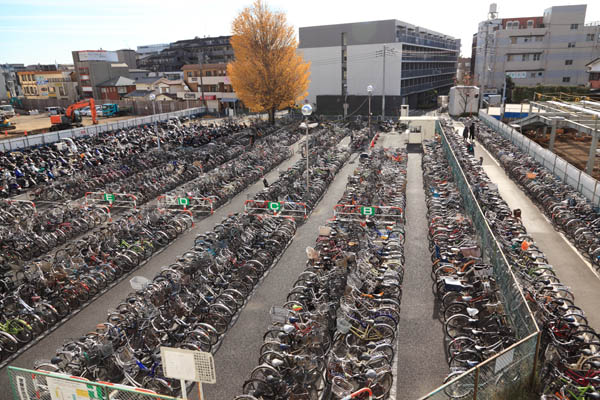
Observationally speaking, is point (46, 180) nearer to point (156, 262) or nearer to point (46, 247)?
point (46, 247)

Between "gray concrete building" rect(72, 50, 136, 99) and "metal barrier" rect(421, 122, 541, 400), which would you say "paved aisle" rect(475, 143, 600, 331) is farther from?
"gray concrete building" rect(72, 50, 136, 99)

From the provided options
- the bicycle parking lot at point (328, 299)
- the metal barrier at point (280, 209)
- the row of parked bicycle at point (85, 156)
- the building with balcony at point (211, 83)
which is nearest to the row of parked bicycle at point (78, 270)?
the bicycle parking lot at point (328, 299)

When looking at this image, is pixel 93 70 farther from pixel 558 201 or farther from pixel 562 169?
pixel 558 201

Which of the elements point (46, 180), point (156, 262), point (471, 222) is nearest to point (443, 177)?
point (471, 222)

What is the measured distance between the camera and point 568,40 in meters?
47.6

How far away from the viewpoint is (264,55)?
3131cm

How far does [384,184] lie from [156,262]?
27.1 feet

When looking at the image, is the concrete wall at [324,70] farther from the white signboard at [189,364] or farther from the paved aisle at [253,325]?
the white signboard at [189,364]

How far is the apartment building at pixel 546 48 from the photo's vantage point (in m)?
46.9

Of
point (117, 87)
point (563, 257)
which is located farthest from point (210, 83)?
point (563, 257)

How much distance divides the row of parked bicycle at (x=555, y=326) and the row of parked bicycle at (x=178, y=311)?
553cm

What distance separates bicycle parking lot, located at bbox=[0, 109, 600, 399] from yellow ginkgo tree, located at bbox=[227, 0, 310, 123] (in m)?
18.9

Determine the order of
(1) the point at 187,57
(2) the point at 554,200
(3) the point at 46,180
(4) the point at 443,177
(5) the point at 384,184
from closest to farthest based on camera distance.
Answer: (2) the point at 554,200 < (5) the point at 384,184 < (4) the point at 443,177 < (3) the point at 46,180 < (1) the point at 187,57

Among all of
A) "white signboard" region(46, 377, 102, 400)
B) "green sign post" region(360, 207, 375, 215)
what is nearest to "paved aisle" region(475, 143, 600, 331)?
"green sign post" region(360, 207, 375, 215)
